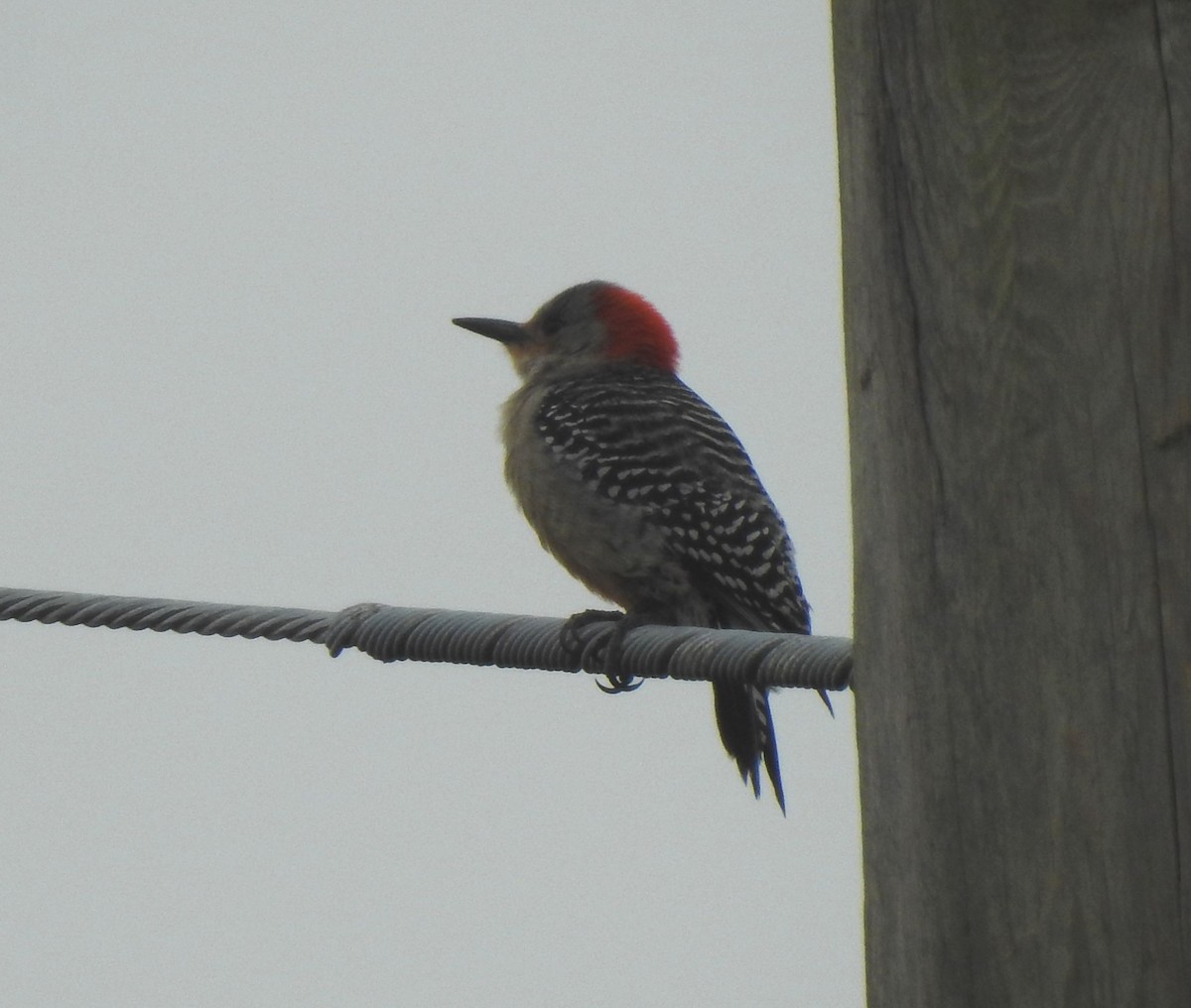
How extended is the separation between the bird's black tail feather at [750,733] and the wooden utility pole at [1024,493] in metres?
2.97

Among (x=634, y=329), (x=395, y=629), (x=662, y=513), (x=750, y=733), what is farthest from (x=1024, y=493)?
(x=634, y=329)

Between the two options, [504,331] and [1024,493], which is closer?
[1024,493]

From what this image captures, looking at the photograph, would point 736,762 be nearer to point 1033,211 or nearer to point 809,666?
point 809,666

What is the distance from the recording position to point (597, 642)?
3.97m

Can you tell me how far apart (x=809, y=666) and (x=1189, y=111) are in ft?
3.61

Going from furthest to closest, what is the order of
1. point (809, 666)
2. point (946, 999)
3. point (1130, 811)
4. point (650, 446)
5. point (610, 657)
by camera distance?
point (650, 446), point (610, 657), point (809, 666), point (946, 999), point (1130, 811)

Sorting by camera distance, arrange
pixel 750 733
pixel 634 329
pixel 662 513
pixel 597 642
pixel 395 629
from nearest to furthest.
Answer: pixel 395 629 → pixel 597 642 → pixel 750 733 → pixel 662 513 → pixel 634 329

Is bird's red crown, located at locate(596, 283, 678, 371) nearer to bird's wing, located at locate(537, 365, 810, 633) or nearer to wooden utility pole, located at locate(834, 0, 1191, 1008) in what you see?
bird's wing, located at locate(537, 365, 810, 633)

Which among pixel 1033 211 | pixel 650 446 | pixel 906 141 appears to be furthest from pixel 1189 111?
pixel 650 446

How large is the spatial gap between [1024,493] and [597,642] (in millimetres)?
2284

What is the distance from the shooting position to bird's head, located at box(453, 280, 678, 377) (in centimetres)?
672

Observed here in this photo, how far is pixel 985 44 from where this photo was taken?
182 cm

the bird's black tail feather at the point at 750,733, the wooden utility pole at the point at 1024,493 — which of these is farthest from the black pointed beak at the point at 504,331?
the wooden utility pole at the point at 1024,493

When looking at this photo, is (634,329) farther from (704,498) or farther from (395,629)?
(395,629)
